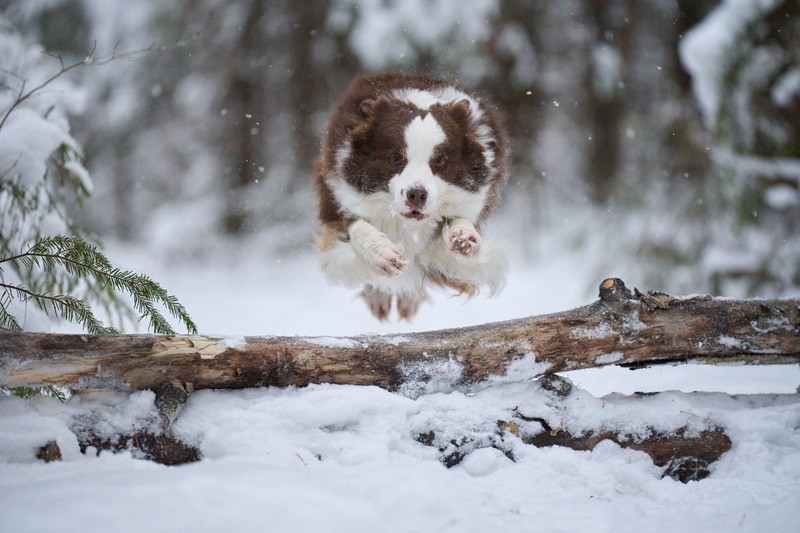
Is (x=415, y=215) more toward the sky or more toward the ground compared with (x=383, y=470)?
more toward the sky

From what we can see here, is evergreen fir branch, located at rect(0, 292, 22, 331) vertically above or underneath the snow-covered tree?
underneath

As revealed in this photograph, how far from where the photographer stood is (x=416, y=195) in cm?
361

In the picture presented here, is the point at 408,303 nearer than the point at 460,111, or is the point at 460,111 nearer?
the point at 460,111

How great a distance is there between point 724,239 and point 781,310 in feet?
9.43

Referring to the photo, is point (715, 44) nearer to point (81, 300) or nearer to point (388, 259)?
point (388, 259)

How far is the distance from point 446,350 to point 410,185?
3.97 feet

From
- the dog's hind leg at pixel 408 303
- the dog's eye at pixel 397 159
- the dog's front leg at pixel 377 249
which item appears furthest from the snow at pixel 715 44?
the dog's front leg at pixel 377 249

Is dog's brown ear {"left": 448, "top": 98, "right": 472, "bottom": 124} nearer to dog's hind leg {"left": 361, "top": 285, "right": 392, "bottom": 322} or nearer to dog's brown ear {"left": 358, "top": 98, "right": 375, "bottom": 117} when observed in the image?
dog's brown ear {"left": 358, "top": 98, "right": 375, "bottom": 117}

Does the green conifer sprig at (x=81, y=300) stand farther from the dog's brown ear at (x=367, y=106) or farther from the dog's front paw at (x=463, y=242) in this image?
the dog's brown ear at (x=367, y=106)

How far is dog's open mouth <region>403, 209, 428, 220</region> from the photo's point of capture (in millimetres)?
3670

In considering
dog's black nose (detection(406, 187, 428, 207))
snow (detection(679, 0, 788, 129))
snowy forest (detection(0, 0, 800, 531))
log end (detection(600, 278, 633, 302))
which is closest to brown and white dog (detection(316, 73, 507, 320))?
dog's black nose (detection(406, 187, 428, 207))

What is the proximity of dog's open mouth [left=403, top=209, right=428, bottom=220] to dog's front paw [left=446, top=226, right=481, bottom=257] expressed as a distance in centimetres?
19

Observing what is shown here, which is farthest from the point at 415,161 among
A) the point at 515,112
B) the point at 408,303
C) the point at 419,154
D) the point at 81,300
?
the point at 515,112

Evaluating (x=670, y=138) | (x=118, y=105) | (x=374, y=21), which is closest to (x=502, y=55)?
(x=374, y=21)
